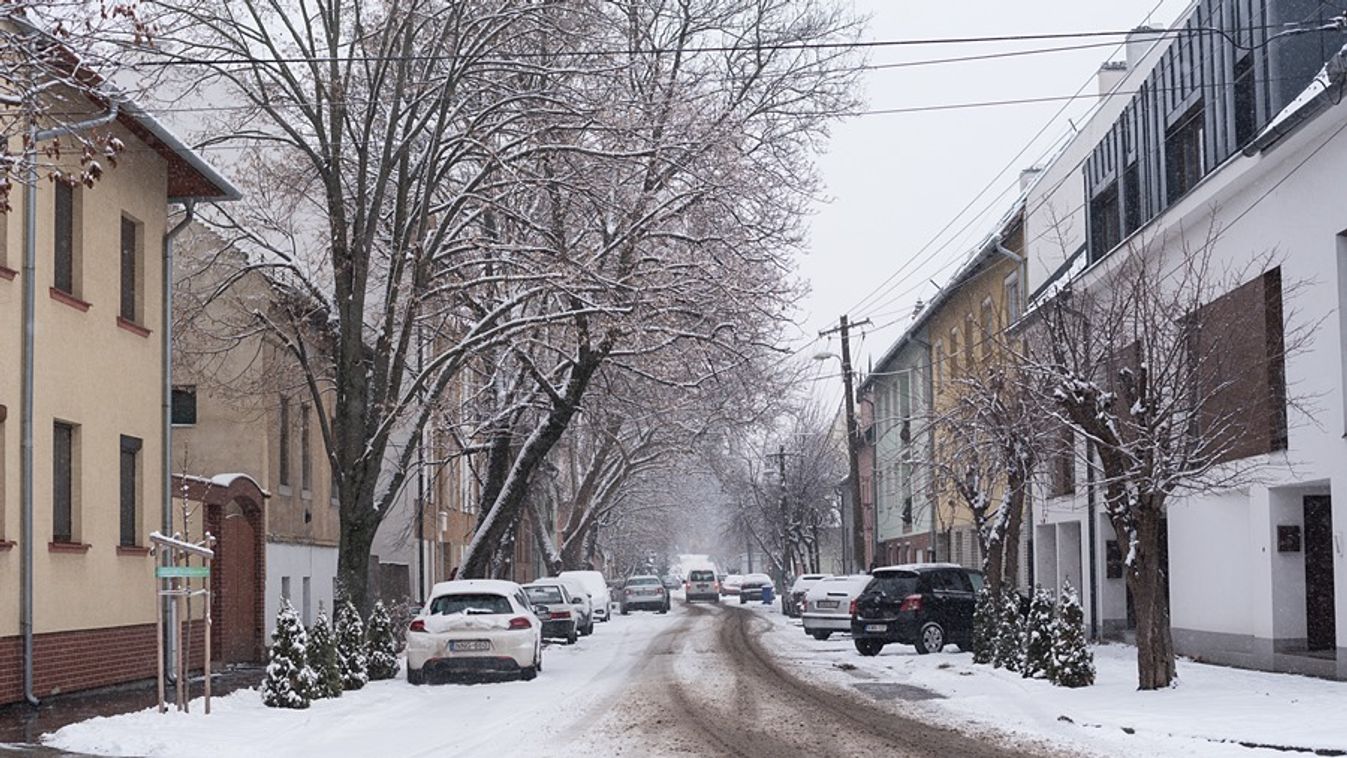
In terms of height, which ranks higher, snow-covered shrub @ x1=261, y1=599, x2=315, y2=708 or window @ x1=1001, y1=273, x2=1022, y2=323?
window @ x1=1001, y1=273, x2=1022, y2=323

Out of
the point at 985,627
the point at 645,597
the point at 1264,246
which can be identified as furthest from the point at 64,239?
the point at 645,597

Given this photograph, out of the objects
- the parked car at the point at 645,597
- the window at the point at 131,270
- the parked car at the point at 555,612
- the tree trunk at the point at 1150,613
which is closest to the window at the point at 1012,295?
the parked car at the point at 555,612

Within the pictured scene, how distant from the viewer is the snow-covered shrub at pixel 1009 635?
78.8ft

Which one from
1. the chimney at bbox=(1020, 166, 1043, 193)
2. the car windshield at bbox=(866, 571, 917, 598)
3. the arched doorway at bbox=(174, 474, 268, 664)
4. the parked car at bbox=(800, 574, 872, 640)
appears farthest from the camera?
the chimney at bbox=(1020, 166, 1043, 193)

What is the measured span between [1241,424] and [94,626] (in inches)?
587

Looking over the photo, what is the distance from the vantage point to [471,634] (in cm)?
2367

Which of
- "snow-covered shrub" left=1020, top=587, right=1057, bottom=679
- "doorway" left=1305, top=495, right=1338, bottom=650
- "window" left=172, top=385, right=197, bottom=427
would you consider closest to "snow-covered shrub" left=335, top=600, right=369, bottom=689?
"snow-covered shrub" left=1020, top=587, right=1057, bottom=679

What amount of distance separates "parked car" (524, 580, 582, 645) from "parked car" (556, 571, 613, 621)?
25.9 ft

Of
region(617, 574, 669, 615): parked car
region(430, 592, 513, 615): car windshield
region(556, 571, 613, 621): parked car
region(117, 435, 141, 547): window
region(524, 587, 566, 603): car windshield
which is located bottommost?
region(617, 574, 669, 615): parked car

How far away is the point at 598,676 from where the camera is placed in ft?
84.6

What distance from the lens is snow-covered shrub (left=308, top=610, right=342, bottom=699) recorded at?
2016cm

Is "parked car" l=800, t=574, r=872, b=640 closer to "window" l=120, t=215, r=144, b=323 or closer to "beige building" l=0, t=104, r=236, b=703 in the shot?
"beige building" l=0, t=104, r=236, b=703

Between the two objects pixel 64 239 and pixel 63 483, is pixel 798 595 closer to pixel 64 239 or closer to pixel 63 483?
pixel 63 483

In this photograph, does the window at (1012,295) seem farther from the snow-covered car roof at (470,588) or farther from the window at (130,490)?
the window at (130,490)
